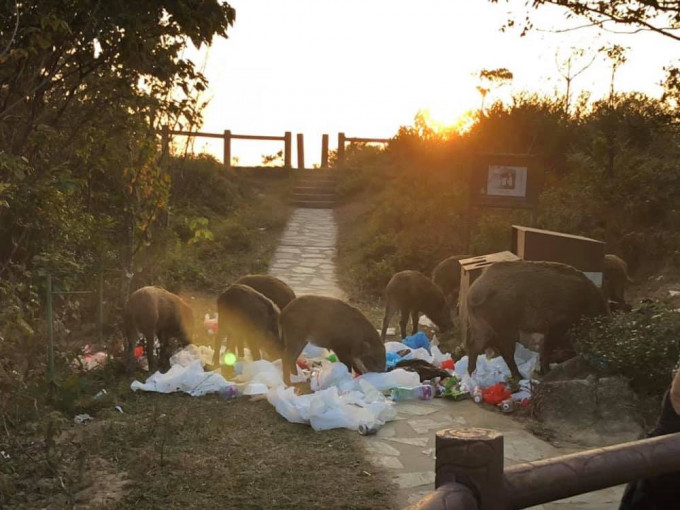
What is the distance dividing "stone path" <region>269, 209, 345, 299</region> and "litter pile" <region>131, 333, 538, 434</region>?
178 inches

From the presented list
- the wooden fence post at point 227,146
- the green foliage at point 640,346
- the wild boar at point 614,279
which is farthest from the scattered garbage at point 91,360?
the wooden fence post at point 227,146

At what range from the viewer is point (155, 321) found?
757 cm

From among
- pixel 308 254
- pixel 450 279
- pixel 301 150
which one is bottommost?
pixel 308 254

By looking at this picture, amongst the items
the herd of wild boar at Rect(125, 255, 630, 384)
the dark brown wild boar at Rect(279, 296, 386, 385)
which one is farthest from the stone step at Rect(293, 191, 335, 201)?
the dark brown wild boar at Rect(279, 296, 386, 385)

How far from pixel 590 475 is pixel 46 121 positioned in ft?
18.8

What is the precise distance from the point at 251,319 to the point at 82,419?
234 centimetres

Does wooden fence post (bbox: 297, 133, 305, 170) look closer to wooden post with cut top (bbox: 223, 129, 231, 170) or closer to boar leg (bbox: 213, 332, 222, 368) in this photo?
wooden post with cut top (bbox: 223, 129, 231, 170)

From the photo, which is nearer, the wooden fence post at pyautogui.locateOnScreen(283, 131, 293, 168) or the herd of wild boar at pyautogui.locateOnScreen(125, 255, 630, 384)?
the herd of wild boar at pyautogui.locateOnScreen(125, 255, 630, 384)

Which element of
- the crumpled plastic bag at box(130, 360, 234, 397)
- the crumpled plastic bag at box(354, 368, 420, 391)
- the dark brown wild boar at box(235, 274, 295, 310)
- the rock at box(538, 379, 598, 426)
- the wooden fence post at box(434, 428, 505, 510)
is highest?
the wooden fence post at box(434, 428, 505, 510)

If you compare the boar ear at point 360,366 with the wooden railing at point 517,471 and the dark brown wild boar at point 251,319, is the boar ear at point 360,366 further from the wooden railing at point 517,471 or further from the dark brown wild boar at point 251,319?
the wooden railing at point 517,471

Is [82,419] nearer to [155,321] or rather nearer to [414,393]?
[155,321]

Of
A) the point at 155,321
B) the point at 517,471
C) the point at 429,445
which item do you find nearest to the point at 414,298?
the point at 155,321

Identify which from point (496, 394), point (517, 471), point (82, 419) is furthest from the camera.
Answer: point (496, 394)

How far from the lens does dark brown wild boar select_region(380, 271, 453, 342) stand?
9.78m
